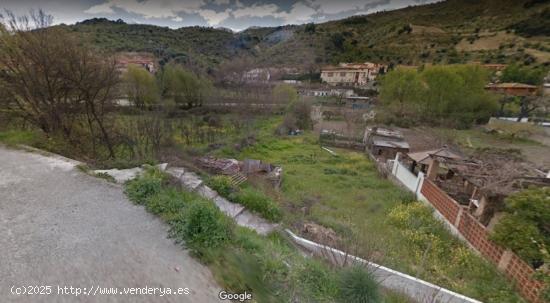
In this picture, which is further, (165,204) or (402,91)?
(402,91)

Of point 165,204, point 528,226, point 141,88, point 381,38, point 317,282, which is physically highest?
point 381,38

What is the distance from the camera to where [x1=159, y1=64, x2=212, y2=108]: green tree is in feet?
95.2

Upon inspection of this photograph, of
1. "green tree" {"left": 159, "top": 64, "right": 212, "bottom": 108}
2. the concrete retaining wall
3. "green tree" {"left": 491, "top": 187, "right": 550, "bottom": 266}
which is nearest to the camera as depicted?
the concrete retaining wall

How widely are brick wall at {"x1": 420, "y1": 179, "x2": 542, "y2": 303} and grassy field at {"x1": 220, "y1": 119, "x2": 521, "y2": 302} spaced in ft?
0.68

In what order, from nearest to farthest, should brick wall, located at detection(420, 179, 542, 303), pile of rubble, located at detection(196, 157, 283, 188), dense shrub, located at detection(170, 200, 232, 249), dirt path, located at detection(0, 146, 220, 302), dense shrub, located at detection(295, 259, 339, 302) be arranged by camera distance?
dirt path, located at detection(0, 146, 220, 302) → dense shrub, located at detection(295, 259, 339, 302) → dense shrub, located at detection(170, 200, 232, 249) → brick wall, located at detection(420, 179, 542, 303) → pile of rubble, located at detection(196, 157, 283, 188)

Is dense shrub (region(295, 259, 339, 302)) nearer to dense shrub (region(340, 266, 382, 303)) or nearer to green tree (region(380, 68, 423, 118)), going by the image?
dense shrub (region(340, 266, 382, 303))

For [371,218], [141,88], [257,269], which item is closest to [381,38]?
[141,88]

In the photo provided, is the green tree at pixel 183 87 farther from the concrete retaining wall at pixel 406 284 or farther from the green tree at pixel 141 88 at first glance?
the concrete retaining wall at pixel 406 284

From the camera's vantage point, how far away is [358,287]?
256cm

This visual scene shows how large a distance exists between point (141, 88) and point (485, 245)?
3001 cm

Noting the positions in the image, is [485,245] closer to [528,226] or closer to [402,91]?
[528,226]

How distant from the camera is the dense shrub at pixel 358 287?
2506 mm

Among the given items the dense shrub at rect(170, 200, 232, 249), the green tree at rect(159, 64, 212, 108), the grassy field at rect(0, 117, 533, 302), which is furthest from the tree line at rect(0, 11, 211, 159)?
the green tree at rect(159, 64, 212, 108)

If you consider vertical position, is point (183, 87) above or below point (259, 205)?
above
